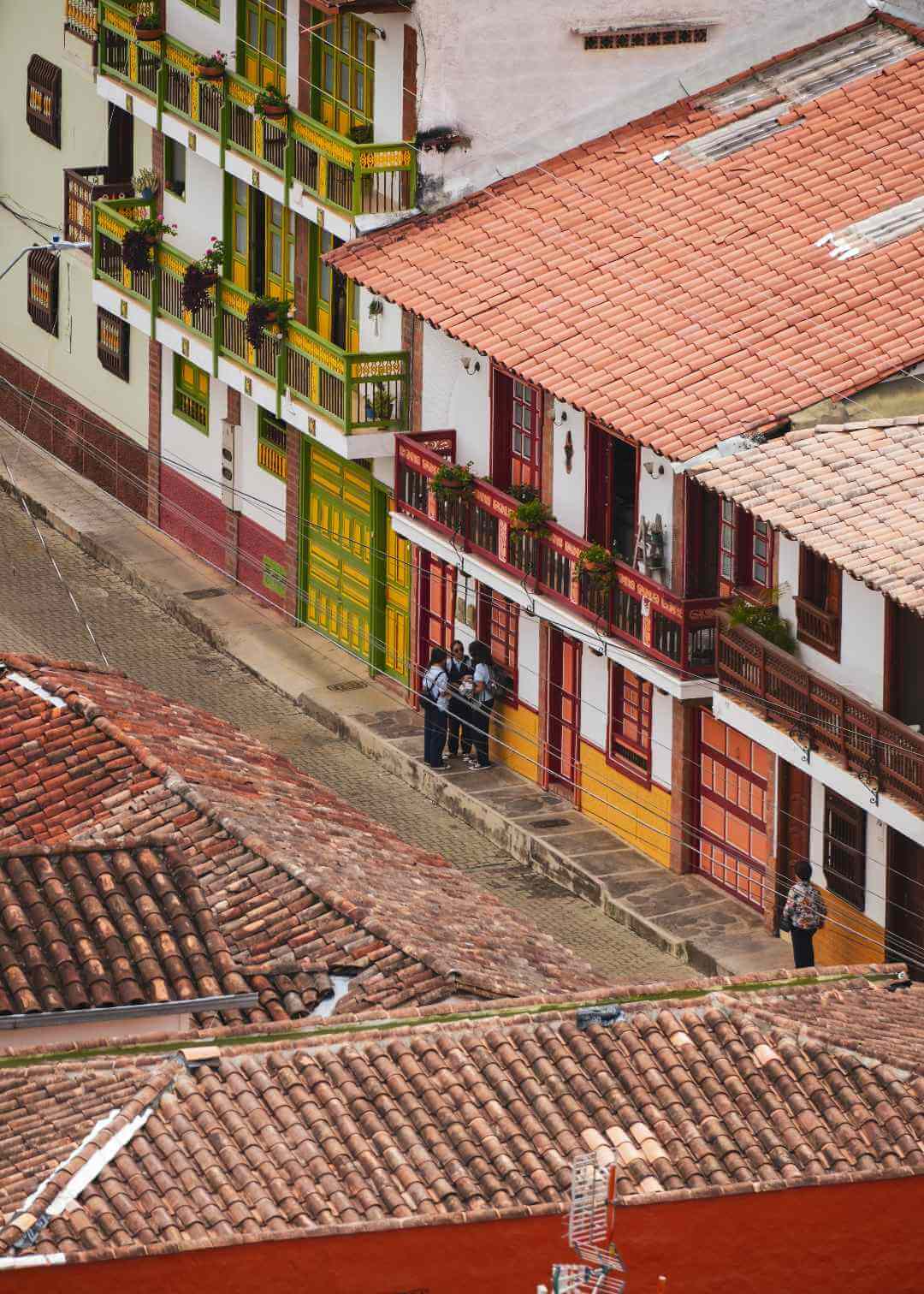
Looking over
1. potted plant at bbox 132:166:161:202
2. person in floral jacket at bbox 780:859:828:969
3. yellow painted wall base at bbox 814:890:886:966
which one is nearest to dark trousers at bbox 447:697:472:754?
yellow painted wall base at bbox 814:890:886:966

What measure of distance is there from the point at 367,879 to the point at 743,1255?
9.12 metres

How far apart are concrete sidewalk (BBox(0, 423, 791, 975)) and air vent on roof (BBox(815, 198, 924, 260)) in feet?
26.5

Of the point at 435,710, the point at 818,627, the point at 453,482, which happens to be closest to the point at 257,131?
the point at 453,482

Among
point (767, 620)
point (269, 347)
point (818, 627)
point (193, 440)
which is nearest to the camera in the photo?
point (818, 627)

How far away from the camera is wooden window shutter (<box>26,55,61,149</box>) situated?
58.8 m

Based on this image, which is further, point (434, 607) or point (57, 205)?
→ point (57, 205)

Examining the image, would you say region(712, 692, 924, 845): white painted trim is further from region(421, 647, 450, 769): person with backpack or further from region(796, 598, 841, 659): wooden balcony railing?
region(421, 647, 450, 769): person with backpack

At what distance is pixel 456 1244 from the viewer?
26406 millimetres

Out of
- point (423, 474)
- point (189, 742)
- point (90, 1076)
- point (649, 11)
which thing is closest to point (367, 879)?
point (189, 742)

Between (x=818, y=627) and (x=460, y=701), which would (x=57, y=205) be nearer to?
(x=460, y=701)

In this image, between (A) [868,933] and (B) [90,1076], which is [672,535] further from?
(B) [90,1076]

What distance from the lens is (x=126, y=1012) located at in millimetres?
30359

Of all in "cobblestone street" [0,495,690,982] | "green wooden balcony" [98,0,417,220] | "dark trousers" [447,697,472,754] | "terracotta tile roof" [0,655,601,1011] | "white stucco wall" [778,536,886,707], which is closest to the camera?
"terracotta tile roof" [0,655,601,1011]

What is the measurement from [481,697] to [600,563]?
4.48 metres
